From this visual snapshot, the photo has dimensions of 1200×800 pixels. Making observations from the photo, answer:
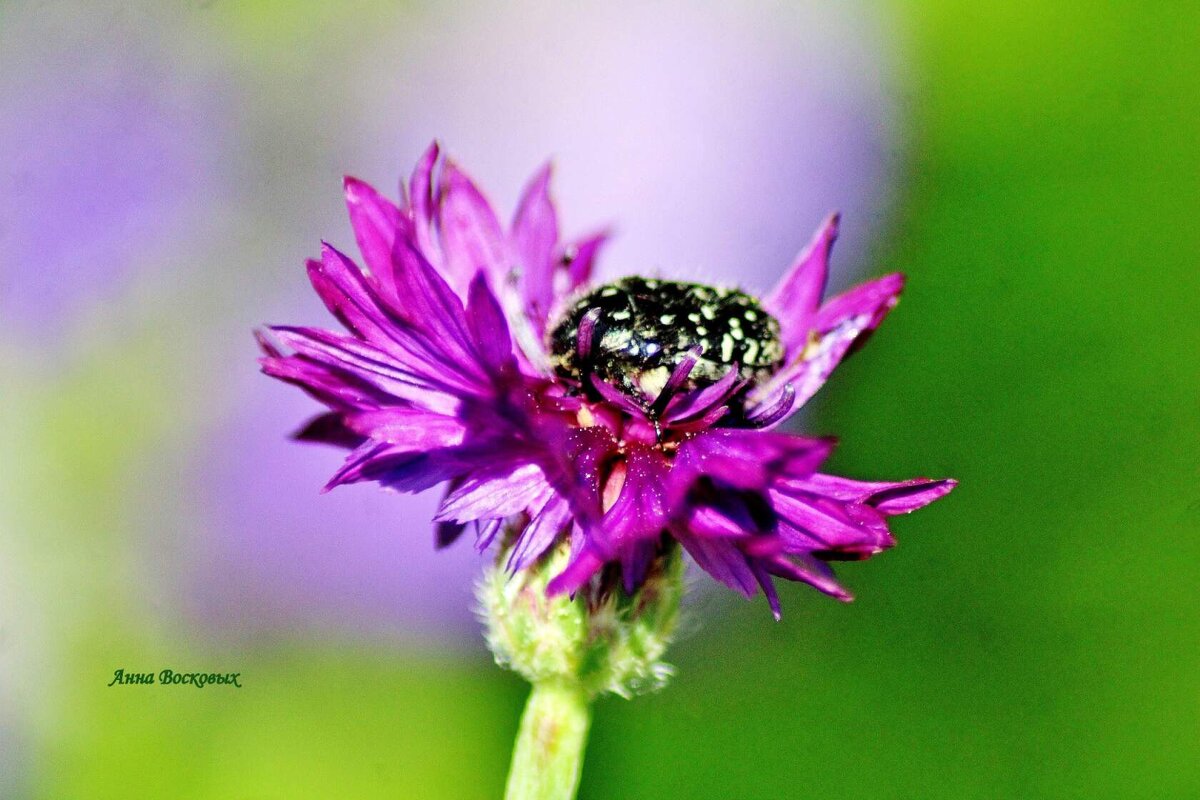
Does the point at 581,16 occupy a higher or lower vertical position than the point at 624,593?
higher

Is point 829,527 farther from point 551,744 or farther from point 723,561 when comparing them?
point 551,744

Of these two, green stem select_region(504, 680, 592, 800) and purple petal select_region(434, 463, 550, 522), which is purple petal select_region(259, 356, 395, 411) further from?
green stem select_region(504, 680, 592, 800)

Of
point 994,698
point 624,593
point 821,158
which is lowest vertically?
point 994,698

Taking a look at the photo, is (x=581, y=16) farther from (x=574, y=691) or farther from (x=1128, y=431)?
(x=574, y=691)

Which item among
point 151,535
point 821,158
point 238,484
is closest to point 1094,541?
point 821,158

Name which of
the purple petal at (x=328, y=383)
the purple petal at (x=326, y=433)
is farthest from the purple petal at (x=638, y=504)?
the purple petal at (x=326, y=433)

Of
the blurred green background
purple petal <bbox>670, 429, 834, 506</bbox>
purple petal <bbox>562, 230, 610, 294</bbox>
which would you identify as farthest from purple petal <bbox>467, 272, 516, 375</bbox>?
the blurred green background
